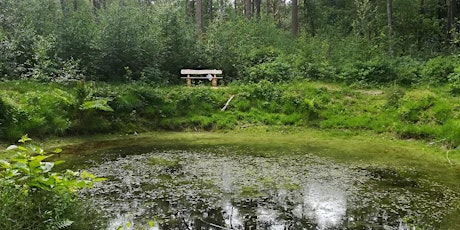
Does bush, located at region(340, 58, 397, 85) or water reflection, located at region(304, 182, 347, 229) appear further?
bush, located at region(340, 58, 397, 85)

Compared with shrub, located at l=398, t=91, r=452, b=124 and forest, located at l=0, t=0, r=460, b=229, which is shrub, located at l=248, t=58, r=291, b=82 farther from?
shrub, located at l=398, t=91, r=452, b=124

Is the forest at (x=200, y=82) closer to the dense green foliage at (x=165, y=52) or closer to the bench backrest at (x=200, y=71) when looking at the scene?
the dense green foliage at (x=165, y=52)

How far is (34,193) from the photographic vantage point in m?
4.19

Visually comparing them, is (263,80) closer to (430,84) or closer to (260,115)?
(260,115)

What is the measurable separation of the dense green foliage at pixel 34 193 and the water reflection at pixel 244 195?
62.3 inches

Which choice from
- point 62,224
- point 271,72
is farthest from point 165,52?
point 62,224

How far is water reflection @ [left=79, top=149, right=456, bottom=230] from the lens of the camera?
5.98 m

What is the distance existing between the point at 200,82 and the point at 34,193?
1213 cm

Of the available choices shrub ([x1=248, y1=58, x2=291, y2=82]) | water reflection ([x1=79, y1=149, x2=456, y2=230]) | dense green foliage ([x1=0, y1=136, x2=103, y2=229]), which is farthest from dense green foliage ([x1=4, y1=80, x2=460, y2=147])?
dense green foliage ([x1=0, y1=136, x2=103, y2=229])

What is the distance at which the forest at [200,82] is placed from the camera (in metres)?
11.4

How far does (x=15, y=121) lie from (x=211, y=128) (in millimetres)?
5271

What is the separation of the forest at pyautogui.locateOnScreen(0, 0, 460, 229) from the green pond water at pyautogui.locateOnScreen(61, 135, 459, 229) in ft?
3.84

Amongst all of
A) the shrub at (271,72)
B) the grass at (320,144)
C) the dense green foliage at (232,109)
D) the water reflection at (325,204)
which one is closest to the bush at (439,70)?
the dense green foliage at (232,109)

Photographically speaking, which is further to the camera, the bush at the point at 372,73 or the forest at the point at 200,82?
the bush at the point at 372,73
